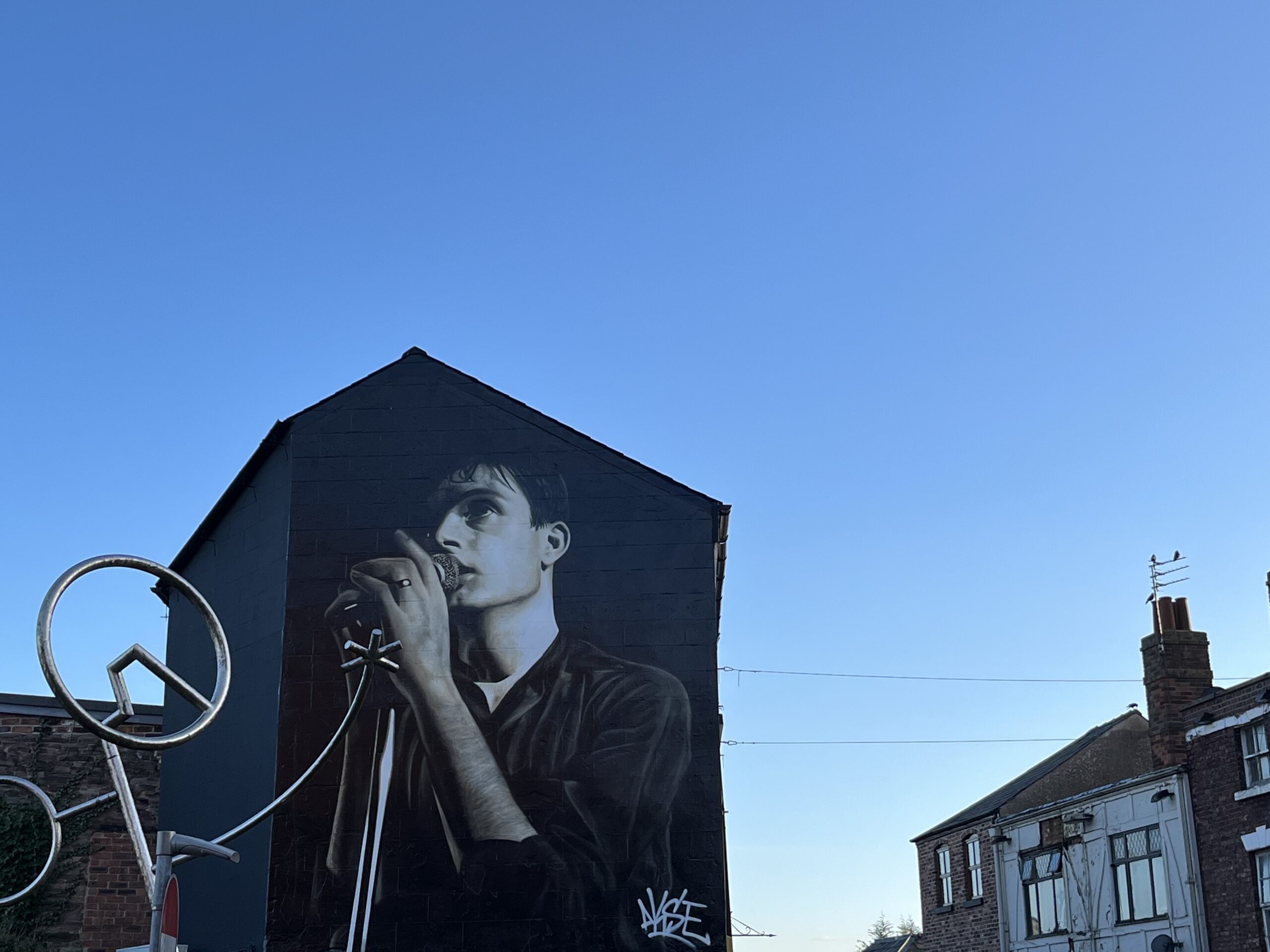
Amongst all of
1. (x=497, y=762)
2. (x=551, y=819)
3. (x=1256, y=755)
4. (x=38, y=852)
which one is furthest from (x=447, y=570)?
(x=1256, y=755)

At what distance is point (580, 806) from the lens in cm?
1898

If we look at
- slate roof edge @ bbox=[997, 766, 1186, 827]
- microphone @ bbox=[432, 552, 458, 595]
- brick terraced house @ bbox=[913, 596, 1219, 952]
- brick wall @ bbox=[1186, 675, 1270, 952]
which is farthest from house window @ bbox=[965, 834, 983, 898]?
microphone @ bbox=[432, 552, 458, 595]

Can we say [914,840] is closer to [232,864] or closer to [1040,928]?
[1040,928]

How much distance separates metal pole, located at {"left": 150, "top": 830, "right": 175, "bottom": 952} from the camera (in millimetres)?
9406

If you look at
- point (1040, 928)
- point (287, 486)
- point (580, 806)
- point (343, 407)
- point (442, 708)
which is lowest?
point (1040, 928)

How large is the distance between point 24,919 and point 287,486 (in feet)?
24.7

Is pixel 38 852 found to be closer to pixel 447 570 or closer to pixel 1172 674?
pixel 447 570

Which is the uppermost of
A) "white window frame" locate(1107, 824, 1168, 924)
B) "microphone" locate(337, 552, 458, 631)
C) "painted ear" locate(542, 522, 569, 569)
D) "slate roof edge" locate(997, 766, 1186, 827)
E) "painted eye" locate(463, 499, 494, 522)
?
"painted eye" locate(463, 499, 494, 522)

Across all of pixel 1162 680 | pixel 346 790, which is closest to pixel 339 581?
pixel 346 790

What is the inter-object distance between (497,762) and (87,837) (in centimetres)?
713

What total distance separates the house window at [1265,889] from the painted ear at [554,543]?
12729 mm

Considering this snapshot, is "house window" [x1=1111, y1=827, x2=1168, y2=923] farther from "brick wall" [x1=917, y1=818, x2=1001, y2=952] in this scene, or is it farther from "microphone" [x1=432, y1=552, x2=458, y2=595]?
"microphone" [x1=432, y1=552, x2=458, y2=595]

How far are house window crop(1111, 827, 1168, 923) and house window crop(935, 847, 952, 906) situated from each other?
811 cm
